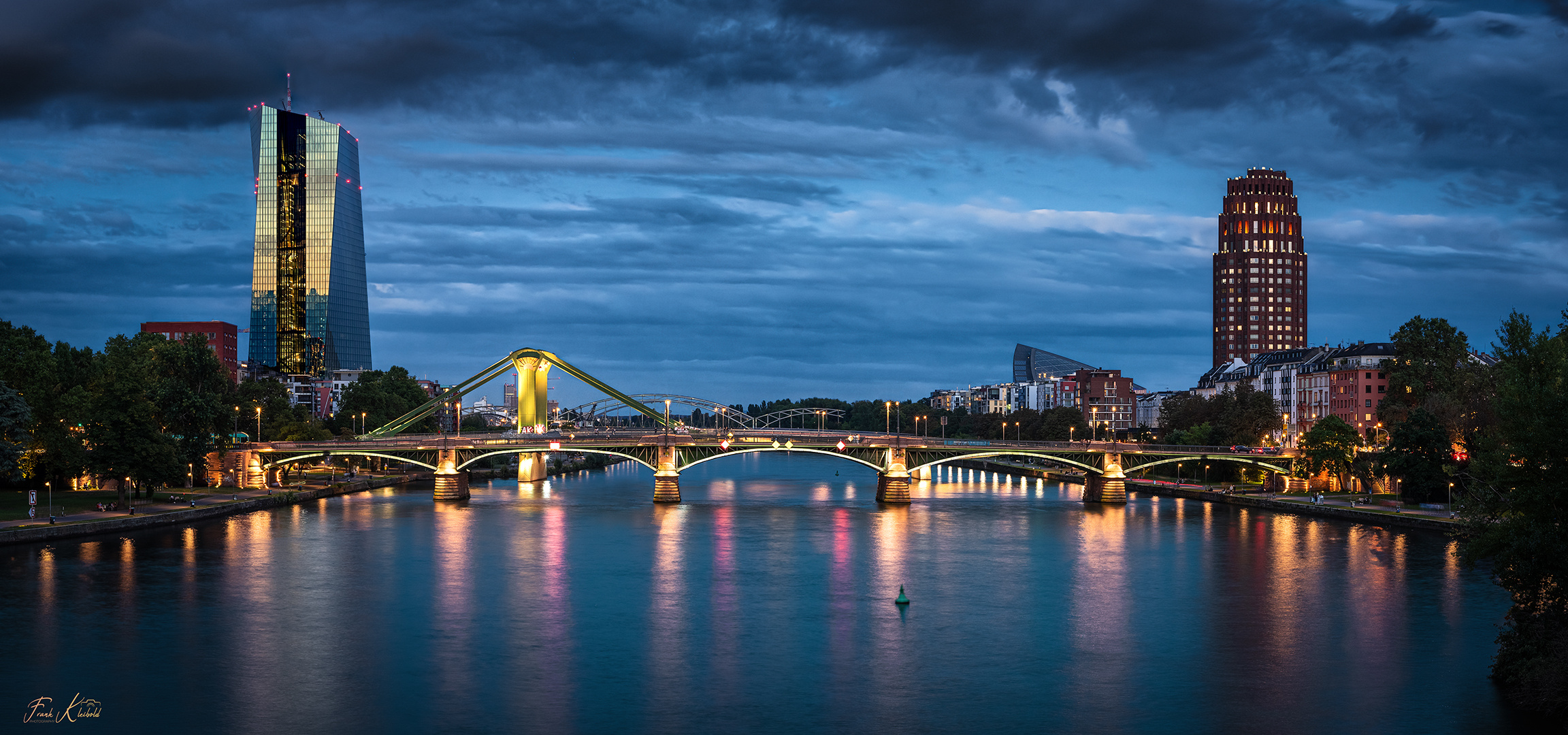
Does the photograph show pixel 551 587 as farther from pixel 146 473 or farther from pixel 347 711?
pixel 146 473

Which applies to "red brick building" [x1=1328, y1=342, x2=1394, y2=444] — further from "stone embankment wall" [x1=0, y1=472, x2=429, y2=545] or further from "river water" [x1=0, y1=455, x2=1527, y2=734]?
"stone embankment wall" [x1=0, y1=472, x2=429, y2=545]

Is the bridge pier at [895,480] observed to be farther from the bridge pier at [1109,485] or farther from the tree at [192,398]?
the tree at [192,398]

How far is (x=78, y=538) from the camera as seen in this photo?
67.6 metres

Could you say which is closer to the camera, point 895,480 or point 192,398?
point 192,398

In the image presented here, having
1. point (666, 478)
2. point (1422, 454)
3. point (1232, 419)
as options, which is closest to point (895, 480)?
point (666, 478)

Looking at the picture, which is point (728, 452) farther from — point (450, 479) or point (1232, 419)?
point (1232, 419)

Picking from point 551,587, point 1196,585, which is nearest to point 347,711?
point 551,587

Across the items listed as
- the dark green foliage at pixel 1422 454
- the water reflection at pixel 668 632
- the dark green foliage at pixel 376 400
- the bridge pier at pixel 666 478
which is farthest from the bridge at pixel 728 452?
the dark green foliage at pixel 376 400

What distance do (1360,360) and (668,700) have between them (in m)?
119

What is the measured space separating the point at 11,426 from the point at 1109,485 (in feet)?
258

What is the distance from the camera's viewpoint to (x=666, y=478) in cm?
10519

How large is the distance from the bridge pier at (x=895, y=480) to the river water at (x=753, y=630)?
22494 mm

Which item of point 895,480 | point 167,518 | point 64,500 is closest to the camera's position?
point 167,518

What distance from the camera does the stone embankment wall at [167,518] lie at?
65.3 metres
